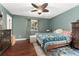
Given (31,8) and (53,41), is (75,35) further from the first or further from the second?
(31,8)

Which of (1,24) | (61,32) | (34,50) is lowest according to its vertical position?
(34,50)

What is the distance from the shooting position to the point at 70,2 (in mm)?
2283

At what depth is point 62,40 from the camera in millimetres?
2273

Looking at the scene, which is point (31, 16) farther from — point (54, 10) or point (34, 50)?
point (34, 50)

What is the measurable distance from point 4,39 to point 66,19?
4.18 feet

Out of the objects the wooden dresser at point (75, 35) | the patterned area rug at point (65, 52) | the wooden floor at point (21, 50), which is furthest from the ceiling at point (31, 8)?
the patterned area rug at point (65, 52)

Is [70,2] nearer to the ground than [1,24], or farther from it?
farther from it

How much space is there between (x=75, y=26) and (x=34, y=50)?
913mm

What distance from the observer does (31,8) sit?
90.8 inches

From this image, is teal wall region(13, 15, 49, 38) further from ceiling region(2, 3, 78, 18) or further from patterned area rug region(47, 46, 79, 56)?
patterned area rug region(47, 46, 79, 56)

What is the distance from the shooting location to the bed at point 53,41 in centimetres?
225

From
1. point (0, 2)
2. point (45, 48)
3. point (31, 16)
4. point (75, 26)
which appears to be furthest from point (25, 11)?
point (75, 26)

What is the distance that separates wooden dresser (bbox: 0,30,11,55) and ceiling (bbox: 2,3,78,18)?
41cm

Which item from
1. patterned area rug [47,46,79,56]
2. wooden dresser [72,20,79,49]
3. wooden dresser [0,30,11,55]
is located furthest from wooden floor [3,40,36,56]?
wooden dresser [72,20,79,49]
